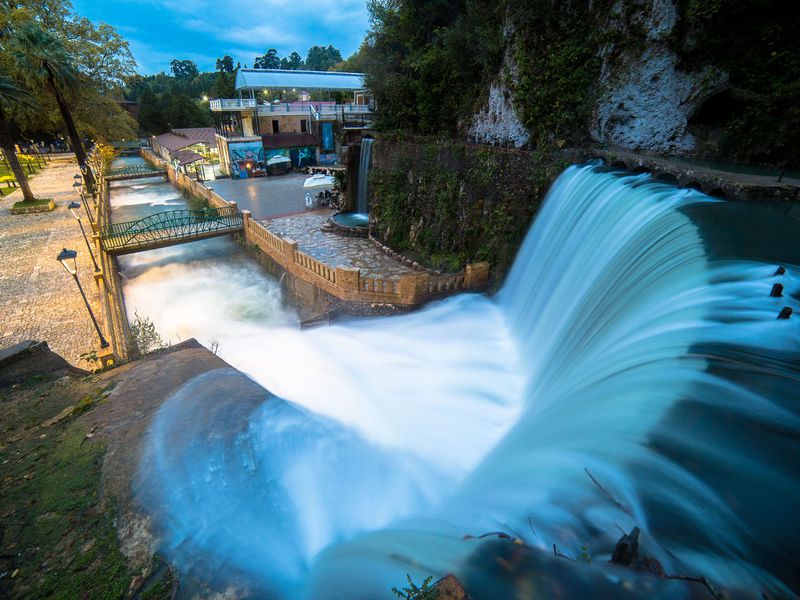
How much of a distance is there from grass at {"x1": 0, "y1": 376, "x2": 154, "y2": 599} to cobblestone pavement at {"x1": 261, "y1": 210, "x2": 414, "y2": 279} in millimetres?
9714

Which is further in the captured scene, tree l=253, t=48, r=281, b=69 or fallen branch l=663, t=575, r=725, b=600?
tree l=253, t=48, r=281, b=69

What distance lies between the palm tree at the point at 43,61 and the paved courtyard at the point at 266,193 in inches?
440

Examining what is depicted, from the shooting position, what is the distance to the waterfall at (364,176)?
70.7ft

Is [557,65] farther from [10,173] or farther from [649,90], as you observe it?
[10,173]

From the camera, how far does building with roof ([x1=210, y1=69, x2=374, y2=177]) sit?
1426 inches

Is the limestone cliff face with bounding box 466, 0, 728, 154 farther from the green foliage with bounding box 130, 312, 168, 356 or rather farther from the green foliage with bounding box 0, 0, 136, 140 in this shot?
the green foliage with bounding box 0, 0, 136, 140

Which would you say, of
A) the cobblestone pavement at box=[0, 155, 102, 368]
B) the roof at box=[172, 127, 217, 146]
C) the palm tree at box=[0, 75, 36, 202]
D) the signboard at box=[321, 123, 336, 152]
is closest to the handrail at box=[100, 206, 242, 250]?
the cobblestone pavement at box=[0, 155, 102, 368]

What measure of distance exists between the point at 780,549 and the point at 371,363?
8.37 metres

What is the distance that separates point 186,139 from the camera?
4778 centimetres

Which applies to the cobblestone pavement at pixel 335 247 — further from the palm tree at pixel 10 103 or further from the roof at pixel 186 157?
the palm tree at pixel 10 103

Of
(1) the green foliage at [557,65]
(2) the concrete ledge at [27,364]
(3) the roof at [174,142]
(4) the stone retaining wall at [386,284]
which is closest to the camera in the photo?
(2) the concrete ledge at [27,364]

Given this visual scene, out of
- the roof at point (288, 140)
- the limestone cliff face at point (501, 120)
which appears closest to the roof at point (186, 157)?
the roof at point (288, 140)

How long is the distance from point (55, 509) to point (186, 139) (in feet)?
174

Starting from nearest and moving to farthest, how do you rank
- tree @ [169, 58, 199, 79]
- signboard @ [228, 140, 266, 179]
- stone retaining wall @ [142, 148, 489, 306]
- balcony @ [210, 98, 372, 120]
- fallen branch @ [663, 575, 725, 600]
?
fallen branch @ [663, 575, 725, 600]
stone retaining wall @ [142, 148, 489, 306]
balcony @ [210, 98, 372, 120]
signboard @ [228, 140, 266, 179]
tree @ [169, 58, 199, 79]
